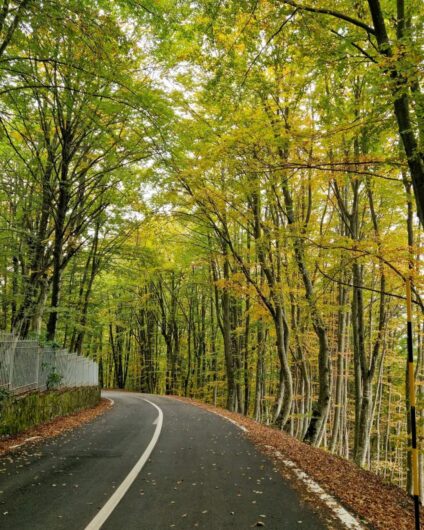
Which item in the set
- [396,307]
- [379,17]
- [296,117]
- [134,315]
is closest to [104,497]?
[379,17]

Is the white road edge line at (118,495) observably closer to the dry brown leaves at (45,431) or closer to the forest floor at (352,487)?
the forest floor at (352,487)

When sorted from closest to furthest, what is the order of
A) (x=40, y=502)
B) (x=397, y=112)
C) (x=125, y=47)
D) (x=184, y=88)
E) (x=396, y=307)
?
(x=40, y=502) → (x=397, y=112) → (x=125, y=47) → (x=184, y=88) → (x=396, y=307)

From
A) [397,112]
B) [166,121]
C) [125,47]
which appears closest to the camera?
[397,112]

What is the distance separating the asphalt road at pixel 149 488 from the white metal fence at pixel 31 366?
2.20 m

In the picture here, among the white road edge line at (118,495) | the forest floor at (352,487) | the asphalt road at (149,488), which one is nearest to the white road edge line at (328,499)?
the forest floor at (352,487)

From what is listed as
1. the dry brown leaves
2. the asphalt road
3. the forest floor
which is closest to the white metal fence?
the dry brown leaves

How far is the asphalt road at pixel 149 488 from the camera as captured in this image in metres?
4.24

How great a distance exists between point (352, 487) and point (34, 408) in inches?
325

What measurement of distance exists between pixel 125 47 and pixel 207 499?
25.3ft

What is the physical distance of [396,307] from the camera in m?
18.0

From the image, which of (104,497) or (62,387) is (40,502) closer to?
(104,497)

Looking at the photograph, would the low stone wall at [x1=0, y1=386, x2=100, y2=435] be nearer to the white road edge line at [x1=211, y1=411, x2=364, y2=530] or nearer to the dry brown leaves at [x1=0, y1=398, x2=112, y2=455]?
the dry brown leaves at [x1=0, y1=398, x2=112, y2=455]

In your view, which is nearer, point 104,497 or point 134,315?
point 104,497

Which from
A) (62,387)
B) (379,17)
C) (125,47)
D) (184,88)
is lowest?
(62,387)
